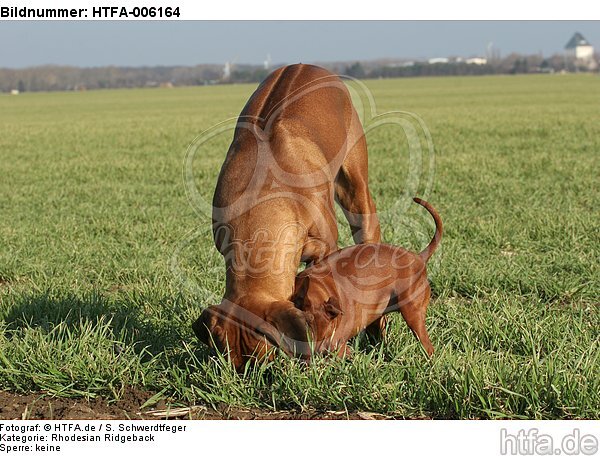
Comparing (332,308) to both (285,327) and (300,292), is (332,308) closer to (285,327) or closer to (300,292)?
(285,327)

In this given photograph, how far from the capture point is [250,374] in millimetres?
4363

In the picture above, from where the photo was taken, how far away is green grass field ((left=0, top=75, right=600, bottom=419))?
14.2 ft

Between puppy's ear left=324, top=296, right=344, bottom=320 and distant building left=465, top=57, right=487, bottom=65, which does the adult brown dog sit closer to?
puppy's ear left=324, top=296, right=344, bottom=320

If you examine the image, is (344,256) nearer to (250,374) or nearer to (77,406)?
(250,374)

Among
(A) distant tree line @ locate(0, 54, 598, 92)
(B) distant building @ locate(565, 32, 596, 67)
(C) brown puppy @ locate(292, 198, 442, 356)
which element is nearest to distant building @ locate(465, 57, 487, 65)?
(A) distant tree line @ locate(0, 54, 598, 92)

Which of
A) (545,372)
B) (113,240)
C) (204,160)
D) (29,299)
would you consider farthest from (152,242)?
(204,160)

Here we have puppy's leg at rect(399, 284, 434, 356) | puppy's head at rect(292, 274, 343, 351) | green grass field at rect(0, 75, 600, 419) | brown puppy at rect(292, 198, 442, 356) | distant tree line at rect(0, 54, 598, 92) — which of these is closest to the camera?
puppy's head at rect(292, 274, 343, 351)

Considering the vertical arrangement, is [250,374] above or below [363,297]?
below

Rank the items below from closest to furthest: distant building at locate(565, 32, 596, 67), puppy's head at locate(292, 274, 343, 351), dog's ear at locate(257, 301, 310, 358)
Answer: dog's ear at locate(257, 301, 310, 358) → puppy's head at locate(292, 274, 343, 351) → distant building at locate(565, 32, 596, 67)

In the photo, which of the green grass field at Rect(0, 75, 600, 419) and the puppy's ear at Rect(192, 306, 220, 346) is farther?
the green grass field at Rect(0, 75, 600, 419)

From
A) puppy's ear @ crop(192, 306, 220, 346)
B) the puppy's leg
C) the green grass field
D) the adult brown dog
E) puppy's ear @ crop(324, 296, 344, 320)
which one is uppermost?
the adult brown dog

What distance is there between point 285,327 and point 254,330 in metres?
0.18
